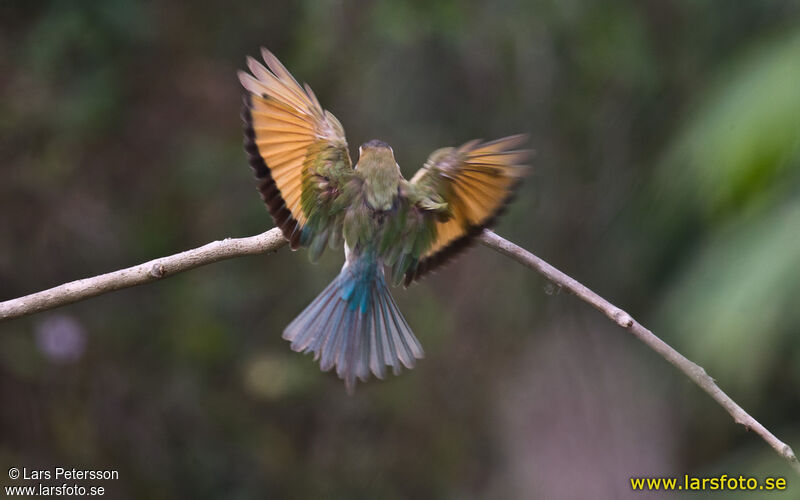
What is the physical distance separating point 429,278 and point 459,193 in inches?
66.4

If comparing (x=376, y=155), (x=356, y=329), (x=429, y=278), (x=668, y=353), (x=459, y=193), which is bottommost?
(x=668, y=353)

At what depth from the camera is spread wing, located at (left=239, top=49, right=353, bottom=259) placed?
61.5 inches

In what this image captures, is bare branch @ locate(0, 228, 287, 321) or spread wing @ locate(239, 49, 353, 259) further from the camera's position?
spread wing @ locate(239, 49, 353, 259)

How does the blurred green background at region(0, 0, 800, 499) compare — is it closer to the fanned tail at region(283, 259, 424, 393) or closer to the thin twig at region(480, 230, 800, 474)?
the fanned tail at region(283, 259, 424, 393)

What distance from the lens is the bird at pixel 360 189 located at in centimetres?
157

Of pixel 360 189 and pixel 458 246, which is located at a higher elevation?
pixel 360 189

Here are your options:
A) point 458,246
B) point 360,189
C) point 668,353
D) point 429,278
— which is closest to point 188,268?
point 360,189

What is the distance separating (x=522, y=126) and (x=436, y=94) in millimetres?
336

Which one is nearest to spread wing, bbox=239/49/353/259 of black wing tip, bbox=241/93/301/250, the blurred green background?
black wing tip, bbox=241/93/301/250

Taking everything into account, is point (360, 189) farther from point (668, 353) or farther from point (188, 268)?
point (668, 353)

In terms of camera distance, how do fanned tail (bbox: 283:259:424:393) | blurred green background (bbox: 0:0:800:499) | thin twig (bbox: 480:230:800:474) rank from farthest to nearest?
blurred green background (bbox: 0:0:800:499)
fanned tail (bbox: 283:259:424:393)
thin twig (bbox: 480:230:800:474)

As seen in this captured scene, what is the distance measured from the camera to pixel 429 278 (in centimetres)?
331

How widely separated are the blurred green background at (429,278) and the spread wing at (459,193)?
1.33 m

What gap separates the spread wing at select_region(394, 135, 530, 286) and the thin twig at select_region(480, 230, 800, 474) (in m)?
0.15
